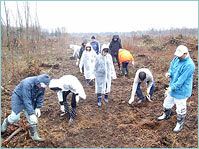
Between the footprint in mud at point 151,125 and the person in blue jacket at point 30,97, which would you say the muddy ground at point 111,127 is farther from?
the person in blue jacket at point 30,97

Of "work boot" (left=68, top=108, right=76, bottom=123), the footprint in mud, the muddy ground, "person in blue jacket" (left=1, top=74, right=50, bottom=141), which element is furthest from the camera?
"work boot" (left=68, top=108, right=76, bottom=123)

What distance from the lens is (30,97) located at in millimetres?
3043

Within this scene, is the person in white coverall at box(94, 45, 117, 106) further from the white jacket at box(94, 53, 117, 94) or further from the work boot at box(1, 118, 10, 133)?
the work boot at box(1, 118, 10, 133)

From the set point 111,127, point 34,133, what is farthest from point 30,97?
point 111,127

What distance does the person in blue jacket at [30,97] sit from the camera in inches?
117

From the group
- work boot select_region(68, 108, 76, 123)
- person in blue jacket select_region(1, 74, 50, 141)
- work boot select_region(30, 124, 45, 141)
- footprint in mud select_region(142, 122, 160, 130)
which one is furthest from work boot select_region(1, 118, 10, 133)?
footprint in mud select_region(142, 122, 160, 130)

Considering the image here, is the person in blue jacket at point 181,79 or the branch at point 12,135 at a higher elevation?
the person in blue jacket at point 181,79

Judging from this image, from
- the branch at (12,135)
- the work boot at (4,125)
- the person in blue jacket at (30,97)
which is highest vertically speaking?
the person in blue jacket at (30,97)

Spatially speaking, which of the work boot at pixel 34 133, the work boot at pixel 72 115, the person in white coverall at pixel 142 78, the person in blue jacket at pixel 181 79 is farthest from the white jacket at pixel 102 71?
the work boot at pixel 34 133

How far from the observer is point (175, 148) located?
122 inches

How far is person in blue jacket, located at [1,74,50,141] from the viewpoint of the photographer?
297 cm

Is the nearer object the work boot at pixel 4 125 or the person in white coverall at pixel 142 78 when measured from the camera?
the work boot at pixel 4 125

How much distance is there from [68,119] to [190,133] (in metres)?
2.34

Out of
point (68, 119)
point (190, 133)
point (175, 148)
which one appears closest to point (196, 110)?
point (190, 133)
